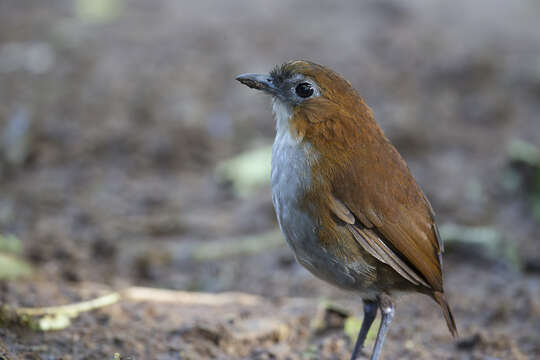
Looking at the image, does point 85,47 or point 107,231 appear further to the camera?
point 85,47

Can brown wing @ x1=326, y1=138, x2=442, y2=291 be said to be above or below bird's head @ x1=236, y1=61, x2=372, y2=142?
below

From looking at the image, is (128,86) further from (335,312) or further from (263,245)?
(335,312)

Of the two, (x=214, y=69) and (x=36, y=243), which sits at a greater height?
(x=214, y=69)

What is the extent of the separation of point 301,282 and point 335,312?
915 mm

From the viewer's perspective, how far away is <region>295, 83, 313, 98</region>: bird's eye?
11.0 ft

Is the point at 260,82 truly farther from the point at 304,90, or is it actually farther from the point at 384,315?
the point at 384,315

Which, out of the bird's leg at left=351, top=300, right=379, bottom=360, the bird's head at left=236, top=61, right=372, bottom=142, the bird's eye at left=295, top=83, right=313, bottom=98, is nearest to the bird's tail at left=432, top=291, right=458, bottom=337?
the bird's leg at left=351, top=300, right=379, bottom=360

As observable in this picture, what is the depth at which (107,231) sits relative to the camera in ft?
18.0

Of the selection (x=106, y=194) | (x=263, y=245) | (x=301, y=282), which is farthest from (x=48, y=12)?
(x=301, y=282)

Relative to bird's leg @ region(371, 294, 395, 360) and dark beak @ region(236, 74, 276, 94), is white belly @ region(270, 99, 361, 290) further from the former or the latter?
dark beak @ region(236, 74, 276, 94)

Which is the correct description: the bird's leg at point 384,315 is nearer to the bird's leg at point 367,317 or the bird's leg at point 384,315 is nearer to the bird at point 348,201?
the bird at point 348,201

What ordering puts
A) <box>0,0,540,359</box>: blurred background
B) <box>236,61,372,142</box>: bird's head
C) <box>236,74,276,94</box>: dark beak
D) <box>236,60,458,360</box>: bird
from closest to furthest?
<box>236,60,458,360</box>: bird, <box>236,61,372,142</box>: bird's head, <box>236,74,276,94</box>: dark beak, <box>0,0,540,359</box>: blurred background

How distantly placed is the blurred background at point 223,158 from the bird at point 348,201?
738 millimetres

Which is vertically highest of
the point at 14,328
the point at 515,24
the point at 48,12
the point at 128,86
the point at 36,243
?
the point at 515,24
